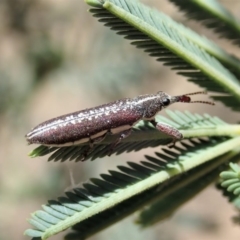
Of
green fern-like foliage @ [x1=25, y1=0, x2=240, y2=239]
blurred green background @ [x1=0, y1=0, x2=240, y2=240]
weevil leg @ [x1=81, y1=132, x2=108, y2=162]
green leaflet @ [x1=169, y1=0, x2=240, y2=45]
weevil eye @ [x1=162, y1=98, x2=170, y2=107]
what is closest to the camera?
green fern-like foliage @ [x1=25, y1=0, x2=240, y2=239]

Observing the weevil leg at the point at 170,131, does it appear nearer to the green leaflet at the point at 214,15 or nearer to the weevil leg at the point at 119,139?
the weevil leg at the point at 119,139

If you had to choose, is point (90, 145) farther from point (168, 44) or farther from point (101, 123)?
point (168, 44)

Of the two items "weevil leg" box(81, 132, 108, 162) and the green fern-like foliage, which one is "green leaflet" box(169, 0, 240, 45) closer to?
the green fern-like foliage

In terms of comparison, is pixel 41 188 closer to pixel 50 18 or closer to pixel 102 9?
pixel 50 18

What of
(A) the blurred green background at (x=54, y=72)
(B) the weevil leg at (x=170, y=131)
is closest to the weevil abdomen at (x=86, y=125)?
(B) the weevil leg at (x=170, y=131)

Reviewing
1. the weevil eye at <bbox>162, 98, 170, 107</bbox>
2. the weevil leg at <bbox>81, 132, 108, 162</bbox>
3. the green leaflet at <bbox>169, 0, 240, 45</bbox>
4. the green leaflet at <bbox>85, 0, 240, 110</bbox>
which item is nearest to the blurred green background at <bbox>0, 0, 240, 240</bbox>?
the weevil eye at <bbox>162, 98, 170, 107</bbox>

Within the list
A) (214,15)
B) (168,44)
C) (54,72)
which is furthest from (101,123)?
(54,72)

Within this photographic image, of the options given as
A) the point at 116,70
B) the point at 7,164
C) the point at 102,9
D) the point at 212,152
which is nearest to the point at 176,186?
the point at 212,152
